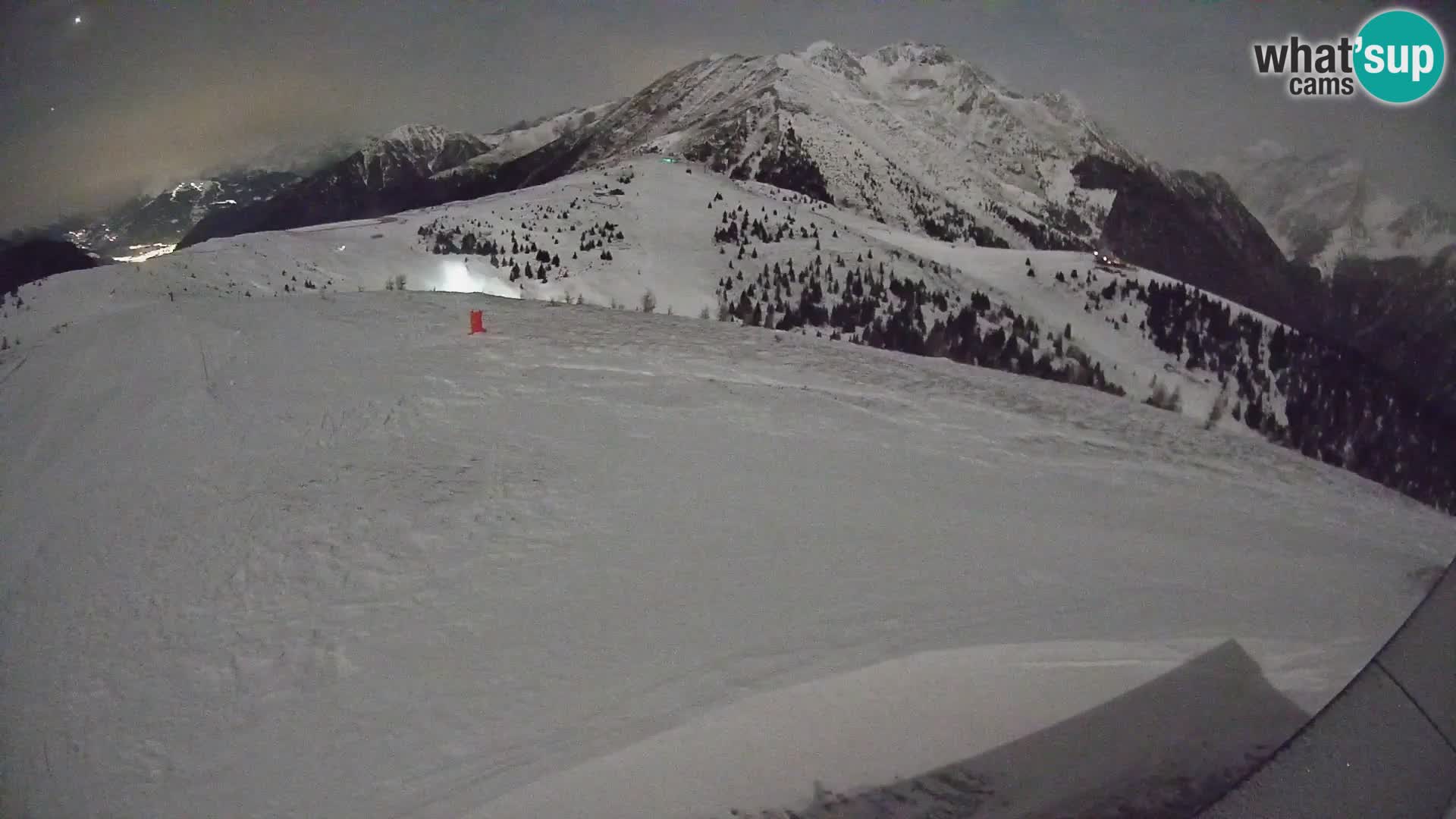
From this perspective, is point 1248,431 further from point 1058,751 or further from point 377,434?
point 377,434

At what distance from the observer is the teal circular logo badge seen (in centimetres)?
123

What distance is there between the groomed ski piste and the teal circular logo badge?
2.32 feet

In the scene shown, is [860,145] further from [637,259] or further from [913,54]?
[913,54]

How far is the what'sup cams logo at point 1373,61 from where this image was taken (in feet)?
4.04

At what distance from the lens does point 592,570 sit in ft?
7.80

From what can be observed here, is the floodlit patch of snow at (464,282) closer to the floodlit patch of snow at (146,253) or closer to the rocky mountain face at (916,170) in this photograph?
the rocky mountain face at (916,170)

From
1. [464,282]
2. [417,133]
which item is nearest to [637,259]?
[464,282]

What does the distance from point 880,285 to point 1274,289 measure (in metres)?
2.73

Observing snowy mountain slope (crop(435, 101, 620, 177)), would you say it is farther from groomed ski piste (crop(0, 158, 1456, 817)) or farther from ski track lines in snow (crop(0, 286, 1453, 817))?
ski track lines in snow (crop(0, 286, 1453, 817))

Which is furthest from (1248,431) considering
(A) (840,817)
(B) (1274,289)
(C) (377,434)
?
(C) (377,434)

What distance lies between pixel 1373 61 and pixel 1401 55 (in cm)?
3

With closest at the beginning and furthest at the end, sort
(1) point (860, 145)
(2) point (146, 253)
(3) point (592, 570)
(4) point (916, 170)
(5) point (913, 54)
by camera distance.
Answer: (5) point (913, 54) → (3) point (592, 570) → (2) point (146, 253) → (4) point (916, 170) → (1) point (860, 145)

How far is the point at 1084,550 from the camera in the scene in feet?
7.39

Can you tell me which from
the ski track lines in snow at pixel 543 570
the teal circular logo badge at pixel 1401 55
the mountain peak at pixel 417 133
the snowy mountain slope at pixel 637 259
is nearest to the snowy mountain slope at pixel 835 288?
the snowy mountain slope at pixel 637 259
